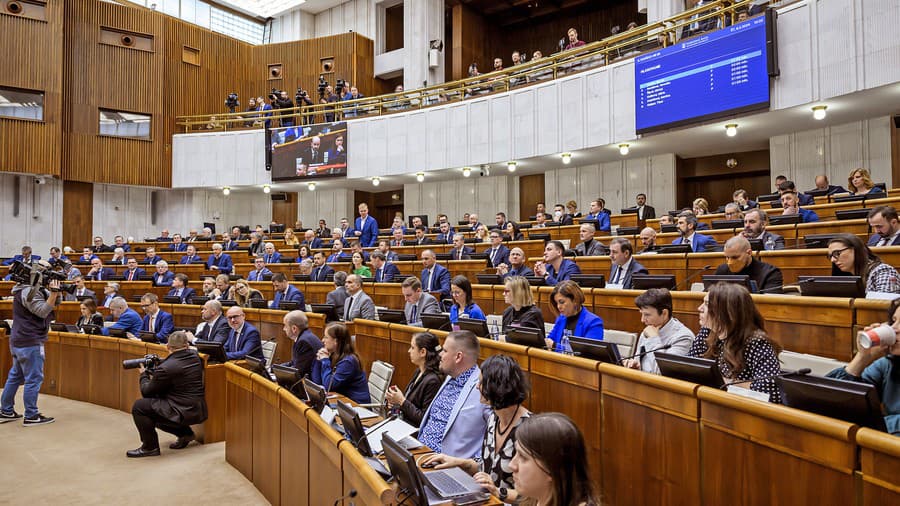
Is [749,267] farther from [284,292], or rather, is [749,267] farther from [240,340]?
[284,292]

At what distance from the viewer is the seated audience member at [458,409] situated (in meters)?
2.49

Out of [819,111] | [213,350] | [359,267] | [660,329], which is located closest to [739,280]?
[660,329]

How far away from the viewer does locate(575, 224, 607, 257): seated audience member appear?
20.1ft

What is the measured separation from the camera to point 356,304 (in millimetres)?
5793

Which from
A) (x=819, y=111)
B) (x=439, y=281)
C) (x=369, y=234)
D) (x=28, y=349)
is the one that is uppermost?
(x=819, y=111)

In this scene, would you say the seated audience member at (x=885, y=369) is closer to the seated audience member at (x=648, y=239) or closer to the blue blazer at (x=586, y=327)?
the blue blazer at (x=586, y=327)

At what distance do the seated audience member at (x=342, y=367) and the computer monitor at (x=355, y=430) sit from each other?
1311 millimetres

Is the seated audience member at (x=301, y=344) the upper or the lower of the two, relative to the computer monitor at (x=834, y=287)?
lower

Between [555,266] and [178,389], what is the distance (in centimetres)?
318

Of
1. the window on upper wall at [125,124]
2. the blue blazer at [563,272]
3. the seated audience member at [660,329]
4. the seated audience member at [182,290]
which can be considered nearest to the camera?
the seated audience member at [660,329]

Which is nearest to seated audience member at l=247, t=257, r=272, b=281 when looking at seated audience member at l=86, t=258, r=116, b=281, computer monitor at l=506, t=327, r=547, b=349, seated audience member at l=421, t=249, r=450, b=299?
seated audience member at l=86, t=258, r=116, b=281

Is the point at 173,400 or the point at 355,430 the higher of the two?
the point at 355,430

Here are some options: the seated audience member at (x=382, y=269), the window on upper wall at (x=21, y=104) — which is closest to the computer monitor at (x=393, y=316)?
the seated audience member at (x=382, y=269)

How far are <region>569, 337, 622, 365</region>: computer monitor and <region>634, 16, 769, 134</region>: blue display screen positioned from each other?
6072 millimetres
